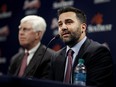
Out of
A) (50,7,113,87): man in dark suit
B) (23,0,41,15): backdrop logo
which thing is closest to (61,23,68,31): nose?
(50,7,113,87): man in dark suit

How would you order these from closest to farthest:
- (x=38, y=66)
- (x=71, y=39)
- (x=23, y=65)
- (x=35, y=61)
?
1. (x=71, y=39)
2. (x=38, y=66)
3. (x=35, y=61)
4. (x=23, y=65)

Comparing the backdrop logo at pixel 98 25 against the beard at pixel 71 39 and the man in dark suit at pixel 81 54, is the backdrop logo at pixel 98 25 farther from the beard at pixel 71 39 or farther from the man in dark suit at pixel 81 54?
the beard at pixel 71 39

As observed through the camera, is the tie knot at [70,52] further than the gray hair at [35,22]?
No

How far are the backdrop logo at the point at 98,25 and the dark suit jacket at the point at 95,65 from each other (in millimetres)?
978

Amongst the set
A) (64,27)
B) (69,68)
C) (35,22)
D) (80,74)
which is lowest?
(80,74)

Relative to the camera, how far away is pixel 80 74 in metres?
2.64

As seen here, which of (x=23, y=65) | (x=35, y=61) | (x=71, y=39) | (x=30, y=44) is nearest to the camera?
(x=71, y=39)

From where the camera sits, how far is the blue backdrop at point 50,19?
4.05 m

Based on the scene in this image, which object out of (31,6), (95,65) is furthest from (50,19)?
(95,65)

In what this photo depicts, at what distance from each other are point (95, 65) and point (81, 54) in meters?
0.18

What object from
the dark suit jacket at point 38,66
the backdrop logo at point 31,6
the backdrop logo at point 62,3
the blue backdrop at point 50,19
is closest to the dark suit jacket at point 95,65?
the dark suit jacket at point 38,66

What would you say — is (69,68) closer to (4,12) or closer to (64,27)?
(64,27)

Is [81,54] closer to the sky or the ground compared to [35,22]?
closer to the ground

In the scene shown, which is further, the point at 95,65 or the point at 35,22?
the point at 35,22
